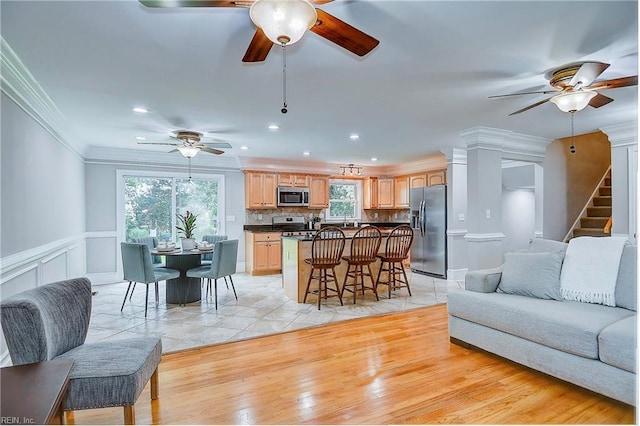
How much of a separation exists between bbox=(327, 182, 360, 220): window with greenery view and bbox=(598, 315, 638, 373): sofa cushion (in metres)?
6.36

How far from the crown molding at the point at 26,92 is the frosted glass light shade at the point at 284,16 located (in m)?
1.89

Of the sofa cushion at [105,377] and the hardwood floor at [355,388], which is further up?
the sofa cushion at [105,377]

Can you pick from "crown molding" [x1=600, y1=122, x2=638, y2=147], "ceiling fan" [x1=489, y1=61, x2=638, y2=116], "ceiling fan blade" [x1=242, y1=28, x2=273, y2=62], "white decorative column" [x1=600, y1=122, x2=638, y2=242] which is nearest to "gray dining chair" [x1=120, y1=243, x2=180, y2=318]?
"ceiling fan blade" [x1=242, y1=28, x2=273, y2=62]

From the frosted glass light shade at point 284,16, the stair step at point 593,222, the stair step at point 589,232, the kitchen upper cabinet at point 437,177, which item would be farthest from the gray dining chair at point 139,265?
the stair step at point 593,222

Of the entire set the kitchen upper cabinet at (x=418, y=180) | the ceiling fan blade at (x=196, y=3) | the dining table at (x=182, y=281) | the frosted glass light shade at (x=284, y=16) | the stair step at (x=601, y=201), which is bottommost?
the dining table at (x=182, y=281)

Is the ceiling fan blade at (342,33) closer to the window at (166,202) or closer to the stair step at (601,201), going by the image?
the window at (166,202)

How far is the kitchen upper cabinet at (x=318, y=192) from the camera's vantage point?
771 cm

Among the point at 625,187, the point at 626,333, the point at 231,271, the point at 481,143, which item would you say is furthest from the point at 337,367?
the point at 625,187

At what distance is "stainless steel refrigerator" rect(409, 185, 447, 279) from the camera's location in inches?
251

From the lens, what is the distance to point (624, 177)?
15.3 ft

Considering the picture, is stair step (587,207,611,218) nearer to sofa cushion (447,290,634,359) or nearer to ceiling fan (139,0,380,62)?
sofa cushion (447,290,634,359)

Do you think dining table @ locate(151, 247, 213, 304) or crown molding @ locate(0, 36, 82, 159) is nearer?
crown molding @ locate(0, 36, 82, 159)

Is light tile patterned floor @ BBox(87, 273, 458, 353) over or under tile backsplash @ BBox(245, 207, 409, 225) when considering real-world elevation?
under

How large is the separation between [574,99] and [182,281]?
15.7ft
